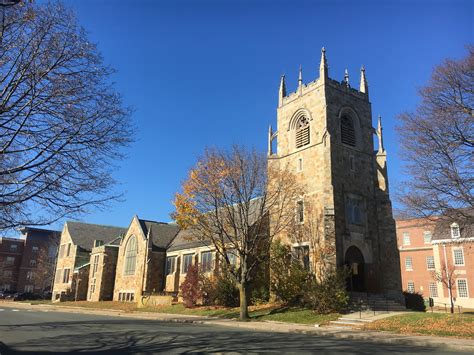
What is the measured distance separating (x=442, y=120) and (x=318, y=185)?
1178 cm

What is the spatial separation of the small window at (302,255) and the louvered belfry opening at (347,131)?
29.6ft

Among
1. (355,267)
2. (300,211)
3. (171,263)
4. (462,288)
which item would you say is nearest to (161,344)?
(355,267)

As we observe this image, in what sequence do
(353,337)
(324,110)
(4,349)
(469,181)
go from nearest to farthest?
(4,349) < (353,337) < (469,181) < (324,110)

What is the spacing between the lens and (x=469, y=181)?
18188 millimetres

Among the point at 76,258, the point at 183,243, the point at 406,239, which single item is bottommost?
the point at 76,258

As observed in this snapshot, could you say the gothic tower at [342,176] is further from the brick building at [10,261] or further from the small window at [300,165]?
the brick building at [10,261]

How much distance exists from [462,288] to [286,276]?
3293cm

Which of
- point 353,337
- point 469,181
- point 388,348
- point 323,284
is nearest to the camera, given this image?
point 388,348

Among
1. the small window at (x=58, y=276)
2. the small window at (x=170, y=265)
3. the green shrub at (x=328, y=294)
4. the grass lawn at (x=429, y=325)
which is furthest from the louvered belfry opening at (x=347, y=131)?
the small window at (x=58, y=276)

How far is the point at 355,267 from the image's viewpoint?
2828 centimetres

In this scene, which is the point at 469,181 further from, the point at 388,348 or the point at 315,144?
the point at 315,144

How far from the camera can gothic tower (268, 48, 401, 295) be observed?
28.7 m

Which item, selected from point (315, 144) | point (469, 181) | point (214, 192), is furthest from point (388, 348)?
point (315, 144)

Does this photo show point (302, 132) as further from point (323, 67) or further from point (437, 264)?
point (437, 264)
